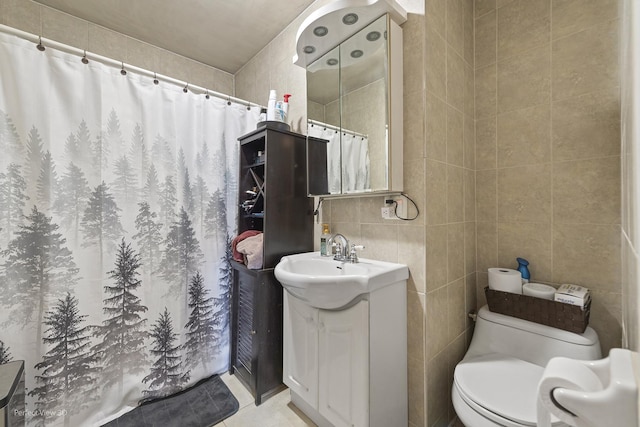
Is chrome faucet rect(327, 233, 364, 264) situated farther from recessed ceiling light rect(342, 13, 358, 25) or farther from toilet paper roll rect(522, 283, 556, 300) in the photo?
recessed ceiling light rect(342, 13, 358, 25)

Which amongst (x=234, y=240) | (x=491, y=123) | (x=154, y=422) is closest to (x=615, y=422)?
(x=491, y=123)

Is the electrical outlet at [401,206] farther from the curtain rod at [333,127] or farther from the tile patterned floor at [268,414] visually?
Result: the tile patterned floor at [268,414]

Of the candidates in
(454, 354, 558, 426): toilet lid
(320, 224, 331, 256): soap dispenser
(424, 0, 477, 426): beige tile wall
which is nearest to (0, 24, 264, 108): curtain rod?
(320, 224, 331, 256): soap dispenser

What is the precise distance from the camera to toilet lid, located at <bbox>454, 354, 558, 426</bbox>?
37.8 inches

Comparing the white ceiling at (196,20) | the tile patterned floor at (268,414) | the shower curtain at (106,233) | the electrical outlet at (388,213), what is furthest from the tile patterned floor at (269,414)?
the white ceiling at (196,20)

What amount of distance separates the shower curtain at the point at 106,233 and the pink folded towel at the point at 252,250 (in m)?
0.27

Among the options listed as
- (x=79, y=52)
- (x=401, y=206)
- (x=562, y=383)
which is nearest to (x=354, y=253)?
(x=401, y=206)

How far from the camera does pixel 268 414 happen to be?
1519 millimetres

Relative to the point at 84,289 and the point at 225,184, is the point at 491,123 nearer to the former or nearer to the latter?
the point at 225,184

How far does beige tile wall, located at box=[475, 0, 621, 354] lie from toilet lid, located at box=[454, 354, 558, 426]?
42cm

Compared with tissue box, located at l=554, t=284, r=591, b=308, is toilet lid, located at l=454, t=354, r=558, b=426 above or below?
below

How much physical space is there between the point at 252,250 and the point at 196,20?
5.89 feet

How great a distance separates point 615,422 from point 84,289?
6.50ft

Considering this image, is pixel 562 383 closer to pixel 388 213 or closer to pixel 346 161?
pixel 388 213
